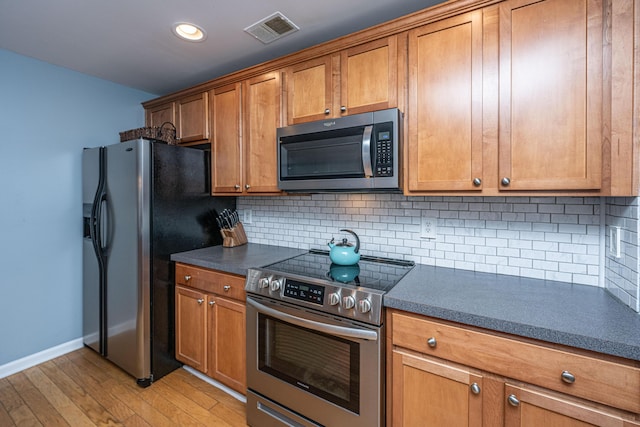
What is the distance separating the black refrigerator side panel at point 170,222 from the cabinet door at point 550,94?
2.12 meters

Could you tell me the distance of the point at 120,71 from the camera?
2.53 m

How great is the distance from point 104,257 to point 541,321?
277 centimetres

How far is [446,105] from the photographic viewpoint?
4.84 ft

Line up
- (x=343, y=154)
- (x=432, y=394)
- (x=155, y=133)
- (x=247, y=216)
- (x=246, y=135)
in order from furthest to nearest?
(x=247, y=216) → (x=155, y=133) → (x=246, y=135) → (x=343, y=154) → (x=432, y=394)

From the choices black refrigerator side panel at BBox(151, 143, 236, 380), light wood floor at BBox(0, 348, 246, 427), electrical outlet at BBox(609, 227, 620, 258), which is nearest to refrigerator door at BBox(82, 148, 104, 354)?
light wood floor at BBox(0, 348, 246, 427)

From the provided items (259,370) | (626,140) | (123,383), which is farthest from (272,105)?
(123,383)

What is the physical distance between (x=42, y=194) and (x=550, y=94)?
3462 mm

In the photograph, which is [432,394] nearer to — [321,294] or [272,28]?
[321,294]

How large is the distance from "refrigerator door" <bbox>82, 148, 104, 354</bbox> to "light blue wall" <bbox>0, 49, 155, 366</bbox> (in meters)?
0.12

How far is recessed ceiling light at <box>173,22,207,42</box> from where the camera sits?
6.06ft

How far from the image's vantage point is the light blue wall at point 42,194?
2.23 m

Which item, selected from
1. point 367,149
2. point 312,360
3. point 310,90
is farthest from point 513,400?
point 310,90

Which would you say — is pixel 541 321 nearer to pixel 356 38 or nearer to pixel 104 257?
pixel 356 38

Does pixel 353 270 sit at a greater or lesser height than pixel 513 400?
greater
